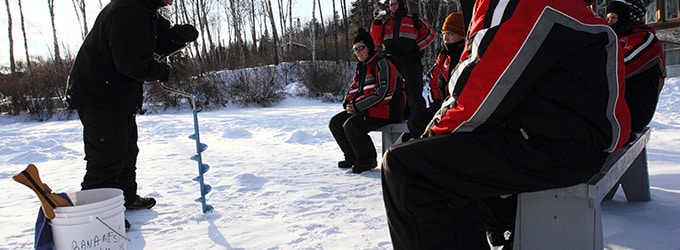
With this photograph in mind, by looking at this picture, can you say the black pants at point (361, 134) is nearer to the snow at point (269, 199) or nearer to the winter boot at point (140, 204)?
the snow at point (269, 199)

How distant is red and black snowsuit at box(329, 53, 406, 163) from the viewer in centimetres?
435


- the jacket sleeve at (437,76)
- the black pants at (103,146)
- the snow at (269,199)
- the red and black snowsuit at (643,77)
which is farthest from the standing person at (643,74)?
the black pants at (103,146)

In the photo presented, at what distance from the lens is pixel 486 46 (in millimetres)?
1578

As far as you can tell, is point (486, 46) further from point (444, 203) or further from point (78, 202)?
point (78, 202)

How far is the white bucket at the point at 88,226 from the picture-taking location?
1742mm

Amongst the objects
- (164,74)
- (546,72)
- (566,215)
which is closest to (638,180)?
(566,215)

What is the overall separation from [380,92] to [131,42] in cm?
231

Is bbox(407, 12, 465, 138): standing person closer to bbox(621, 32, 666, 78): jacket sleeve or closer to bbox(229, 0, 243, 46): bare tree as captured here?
bbox(621, 32, 666, 78): jacket sleeve

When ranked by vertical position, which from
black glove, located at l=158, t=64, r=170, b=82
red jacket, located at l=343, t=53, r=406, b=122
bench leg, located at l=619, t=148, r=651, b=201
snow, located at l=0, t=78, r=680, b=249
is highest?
black glove, located at l=158, t=64, r=170, b=82

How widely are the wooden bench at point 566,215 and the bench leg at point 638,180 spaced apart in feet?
3.41

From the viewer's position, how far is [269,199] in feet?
11.7

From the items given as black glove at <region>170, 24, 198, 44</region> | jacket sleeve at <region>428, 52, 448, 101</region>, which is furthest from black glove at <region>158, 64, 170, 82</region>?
jacket sleeve at <region>428, 52, 448, 101</region>

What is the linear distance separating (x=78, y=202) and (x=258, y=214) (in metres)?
1.29

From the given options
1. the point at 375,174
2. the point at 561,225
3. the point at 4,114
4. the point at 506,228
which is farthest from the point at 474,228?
the point at 4,114
